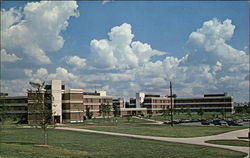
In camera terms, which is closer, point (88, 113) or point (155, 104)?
point (88, 113)

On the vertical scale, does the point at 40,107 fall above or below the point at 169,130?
above

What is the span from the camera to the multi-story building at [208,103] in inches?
6693

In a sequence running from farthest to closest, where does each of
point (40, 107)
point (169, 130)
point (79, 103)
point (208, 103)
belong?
point (208, 103) < point (79, 103) < point (169, 130) < point (40, 107)

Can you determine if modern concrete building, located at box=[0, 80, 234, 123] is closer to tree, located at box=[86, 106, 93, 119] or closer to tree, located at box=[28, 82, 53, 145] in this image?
tree, located at box=[28, 82, 53, 145]

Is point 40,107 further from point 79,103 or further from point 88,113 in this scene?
point 88,113

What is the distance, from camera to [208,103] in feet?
574

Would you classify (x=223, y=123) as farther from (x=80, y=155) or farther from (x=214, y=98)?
(x=214, y=98)

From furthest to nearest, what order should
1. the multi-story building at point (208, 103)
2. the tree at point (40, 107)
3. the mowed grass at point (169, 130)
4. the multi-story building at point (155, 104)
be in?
the multi-story building at point (208, 103) → the multi-story building at point (155, 104) → the mowed grass at point (169, 130) → the tree at point (40, 107)

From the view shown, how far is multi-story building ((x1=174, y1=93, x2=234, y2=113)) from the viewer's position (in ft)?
558

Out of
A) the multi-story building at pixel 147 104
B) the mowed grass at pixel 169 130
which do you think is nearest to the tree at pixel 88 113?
the multi-story building at pixel 147 104

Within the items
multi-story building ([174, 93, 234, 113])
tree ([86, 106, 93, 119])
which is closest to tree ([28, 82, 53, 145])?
tree ([86, 106, 93, 119])

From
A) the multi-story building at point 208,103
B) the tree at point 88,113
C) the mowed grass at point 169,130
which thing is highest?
the multi-story building at point 208,103

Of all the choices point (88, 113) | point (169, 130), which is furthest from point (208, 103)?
point (169, 130)

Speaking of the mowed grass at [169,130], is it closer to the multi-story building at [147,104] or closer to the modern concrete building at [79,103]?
the modern concrete building at [79,103]
